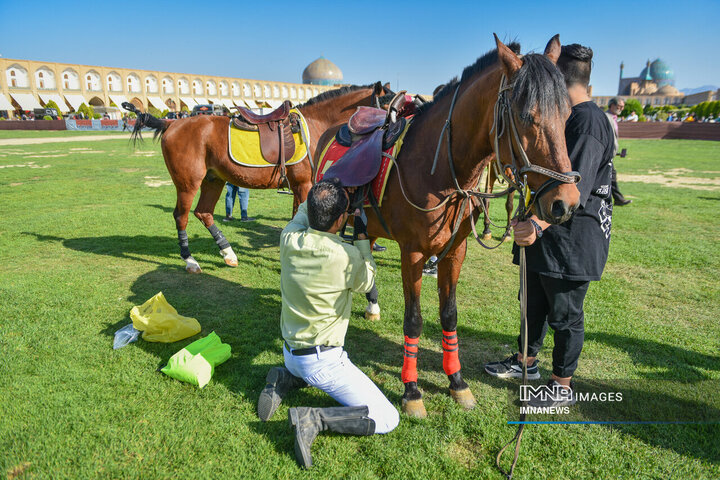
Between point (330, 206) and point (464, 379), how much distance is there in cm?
200

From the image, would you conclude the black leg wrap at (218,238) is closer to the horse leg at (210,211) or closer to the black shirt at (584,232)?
the horse leg at (210,211)

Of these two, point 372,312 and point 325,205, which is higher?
point 325,205

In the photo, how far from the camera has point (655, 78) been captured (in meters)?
109

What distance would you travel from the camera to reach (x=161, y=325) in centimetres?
385

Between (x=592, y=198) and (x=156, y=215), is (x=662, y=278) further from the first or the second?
(x=156, y=215)

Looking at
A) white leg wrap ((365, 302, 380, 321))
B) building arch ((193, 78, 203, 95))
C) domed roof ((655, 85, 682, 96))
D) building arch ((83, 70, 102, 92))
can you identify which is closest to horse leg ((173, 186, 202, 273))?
white leg wrap ((365, 302, 380, 321))

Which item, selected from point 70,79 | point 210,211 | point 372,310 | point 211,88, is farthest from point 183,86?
point 372,310

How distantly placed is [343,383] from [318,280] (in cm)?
73

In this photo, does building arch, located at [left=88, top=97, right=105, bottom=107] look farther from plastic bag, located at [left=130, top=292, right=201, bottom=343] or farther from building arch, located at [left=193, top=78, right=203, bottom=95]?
plastic bag, located at [left=130, top=292, right=201, bottom=343]

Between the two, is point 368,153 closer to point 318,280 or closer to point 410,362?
point 318,280

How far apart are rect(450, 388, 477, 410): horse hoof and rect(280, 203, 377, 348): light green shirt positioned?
42.0 inches

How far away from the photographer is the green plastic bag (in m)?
3.21

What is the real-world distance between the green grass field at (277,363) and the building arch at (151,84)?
69995 millimetres

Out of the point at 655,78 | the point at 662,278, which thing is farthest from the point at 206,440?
the point at 655,78
